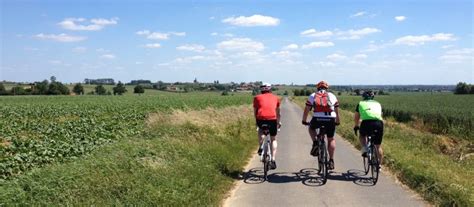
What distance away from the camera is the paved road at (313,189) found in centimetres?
701

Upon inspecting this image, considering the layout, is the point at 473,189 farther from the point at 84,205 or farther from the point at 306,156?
the point at 84,205

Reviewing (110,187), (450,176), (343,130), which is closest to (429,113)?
(343,130)

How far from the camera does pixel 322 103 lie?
855cm

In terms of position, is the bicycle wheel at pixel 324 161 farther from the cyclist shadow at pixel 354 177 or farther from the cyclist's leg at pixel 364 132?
the cyclist's leg at pixel 364 132

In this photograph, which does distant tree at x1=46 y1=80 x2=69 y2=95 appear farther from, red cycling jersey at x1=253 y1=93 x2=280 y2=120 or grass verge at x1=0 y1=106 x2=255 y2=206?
red cycling jersey at x1=253 y1=93 x2=280 y2=120

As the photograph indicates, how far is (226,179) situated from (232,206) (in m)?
1.84

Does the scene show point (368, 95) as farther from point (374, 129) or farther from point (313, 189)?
point (313, 189)

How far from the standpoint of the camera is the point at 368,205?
6.76 meters

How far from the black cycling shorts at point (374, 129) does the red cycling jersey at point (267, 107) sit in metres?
1.87

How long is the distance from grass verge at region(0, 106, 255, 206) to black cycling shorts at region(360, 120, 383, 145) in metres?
2.97

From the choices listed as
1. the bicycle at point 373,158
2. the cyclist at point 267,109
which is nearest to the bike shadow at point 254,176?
the cyclist at point 267,109

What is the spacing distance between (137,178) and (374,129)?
15.4ft

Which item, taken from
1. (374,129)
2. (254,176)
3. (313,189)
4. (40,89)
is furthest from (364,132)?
(40,89)

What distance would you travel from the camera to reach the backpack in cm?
855
